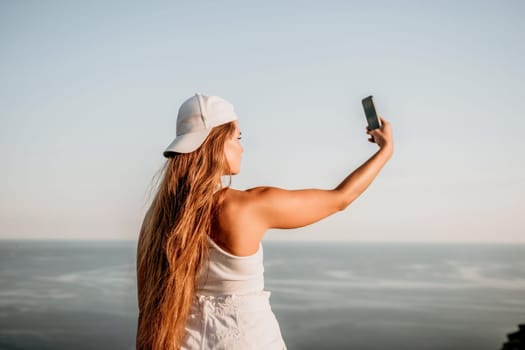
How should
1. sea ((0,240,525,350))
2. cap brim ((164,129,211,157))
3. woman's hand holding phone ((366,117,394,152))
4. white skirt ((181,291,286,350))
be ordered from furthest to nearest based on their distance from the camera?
sea ((0,240,525,350)) < woman's hand holding phone ((366,117,394,152)) < cap brim ((164,129,211,157)) < white skirt ((181,291,286,350))

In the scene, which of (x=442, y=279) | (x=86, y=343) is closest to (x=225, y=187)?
(x=86, y=343)

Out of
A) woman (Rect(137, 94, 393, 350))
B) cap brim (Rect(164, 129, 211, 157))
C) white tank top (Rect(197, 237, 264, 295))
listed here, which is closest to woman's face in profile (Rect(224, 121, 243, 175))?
woman (Rect(137, 94, 393, 350))

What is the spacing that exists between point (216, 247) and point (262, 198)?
277mm

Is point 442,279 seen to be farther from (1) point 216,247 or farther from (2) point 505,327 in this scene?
(1) point 216,247

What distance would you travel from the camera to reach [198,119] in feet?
7.82

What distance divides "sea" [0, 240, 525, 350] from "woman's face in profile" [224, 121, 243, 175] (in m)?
15.1

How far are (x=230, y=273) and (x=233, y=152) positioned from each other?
533 millimetres

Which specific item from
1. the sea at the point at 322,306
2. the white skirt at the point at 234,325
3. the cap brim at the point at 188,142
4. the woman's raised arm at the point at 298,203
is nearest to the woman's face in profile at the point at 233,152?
the cap brim at the point at 188,142

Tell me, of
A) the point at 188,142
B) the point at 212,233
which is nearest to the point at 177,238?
the point at 212,233

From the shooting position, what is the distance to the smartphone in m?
2.61

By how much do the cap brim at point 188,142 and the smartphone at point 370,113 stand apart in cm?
78

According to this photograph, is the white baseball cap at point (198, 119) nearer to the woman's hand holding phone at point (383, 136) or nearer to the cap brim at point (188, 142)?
the cap brim at point (188, 142)

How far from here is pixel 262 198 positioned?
7.21ft

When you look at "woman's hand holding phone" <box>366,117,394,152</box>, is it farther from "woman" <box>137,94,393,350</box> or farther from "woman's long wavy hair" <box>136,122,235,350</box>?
"woman's long wavy hair" <box>136,122,235,350</box>
